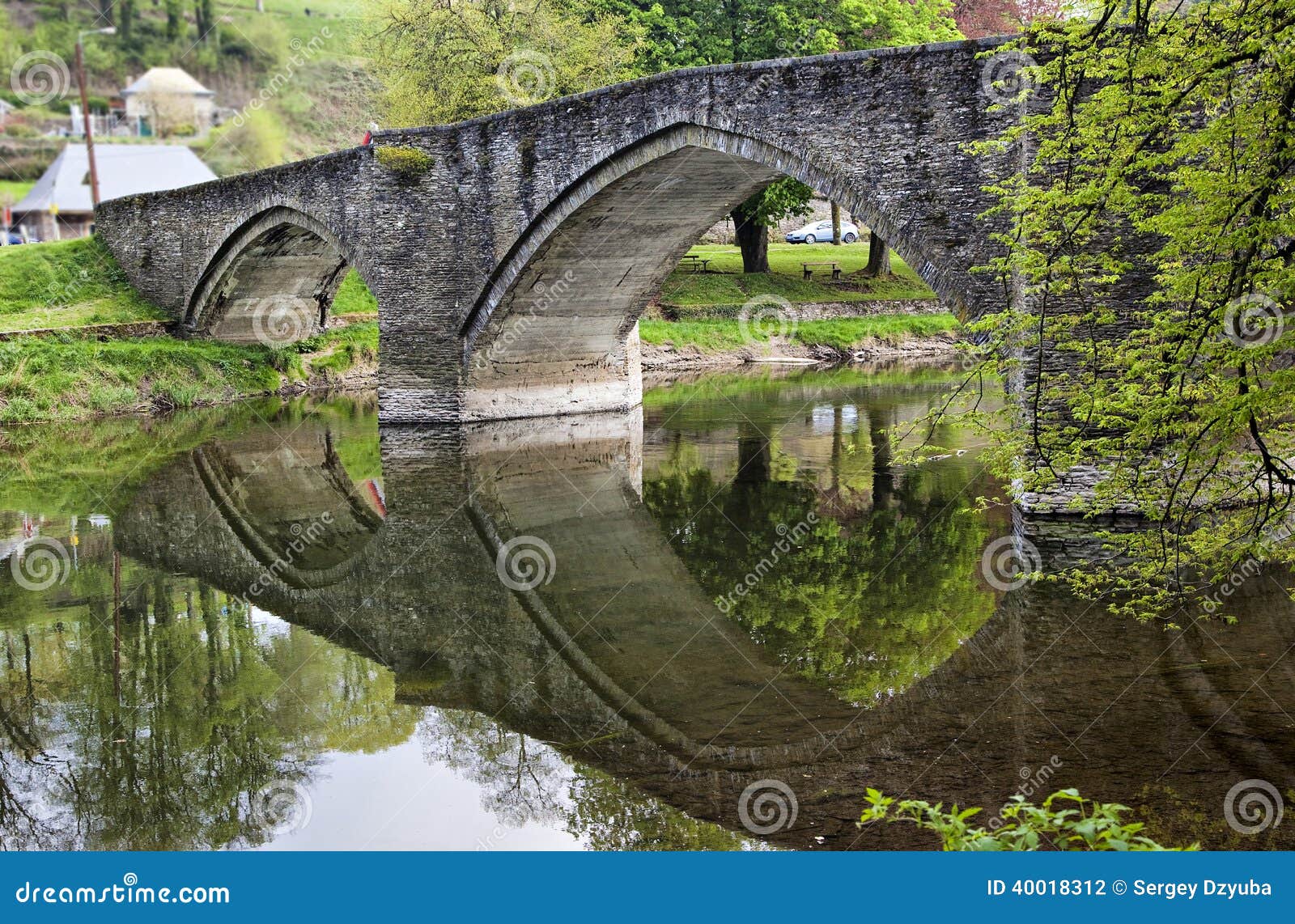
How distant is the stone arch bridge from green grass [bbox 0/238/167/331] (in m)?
1.39

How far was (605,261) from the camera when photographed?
62.7 feet

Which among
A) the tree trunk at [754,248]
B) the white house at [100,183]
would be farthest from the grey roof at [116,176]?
the tree trunk at [754,248]

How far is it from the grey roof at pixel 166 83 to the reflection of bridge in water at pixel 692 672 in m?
59.6

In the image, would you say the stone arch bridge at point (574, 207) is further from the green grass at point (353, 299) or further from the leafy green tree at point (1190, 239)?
the leafy green tree at point (1190, 239)

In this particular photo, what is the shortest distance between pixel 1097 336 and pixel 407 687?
22.4 ft

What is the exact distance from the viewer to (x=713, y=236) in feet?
132

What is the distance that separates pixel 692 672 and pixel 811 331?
75.0ft

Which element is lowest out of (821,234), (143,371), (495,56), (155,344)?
(143,371)

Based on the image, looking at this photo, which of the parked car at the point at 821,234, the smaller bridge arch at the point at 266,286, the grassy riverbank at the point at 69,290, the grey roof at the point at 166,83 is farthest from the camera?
the grey roof at the point at 166,83

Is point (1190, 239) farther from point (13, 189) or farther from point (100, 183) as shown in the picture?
point (13, 189)

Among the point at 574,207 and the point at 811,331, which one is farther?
the point at 811,331

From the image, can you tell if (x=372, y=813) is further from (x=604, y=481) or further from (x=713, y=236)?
(x=713, y=236)

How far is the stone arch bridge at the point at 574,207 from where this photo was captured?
12.9 m

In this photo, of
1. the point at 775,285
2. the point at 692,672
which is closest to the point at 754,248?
the point at 775,285
